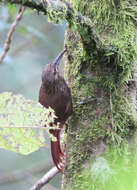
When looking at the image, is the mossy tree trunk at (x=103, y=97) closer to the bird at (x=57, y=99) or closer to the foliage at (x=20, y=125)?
the bird at (x=57, y=99)

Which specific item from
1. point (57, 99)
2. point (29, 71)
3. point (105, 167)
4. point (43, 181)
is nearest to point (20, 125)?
point (105, 167)

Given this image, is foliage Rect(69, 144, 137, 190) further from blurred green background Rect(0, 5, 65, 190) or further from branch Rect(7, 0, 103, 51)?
blurred green background Rect(0, 5, 65, 190)

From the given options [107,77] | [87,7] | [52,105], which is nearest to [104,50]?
[107,77]

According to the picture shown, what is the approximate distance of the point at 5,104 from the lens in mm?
1459

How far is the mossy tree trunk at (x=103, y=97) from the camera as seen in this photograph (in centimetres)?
179

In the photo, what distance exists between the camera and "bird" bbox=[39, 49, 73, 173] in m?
1.98

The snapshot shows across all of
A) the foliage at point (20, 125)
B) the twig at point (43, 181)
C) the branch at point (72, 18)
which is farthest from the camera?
the twig at point (43, 181)

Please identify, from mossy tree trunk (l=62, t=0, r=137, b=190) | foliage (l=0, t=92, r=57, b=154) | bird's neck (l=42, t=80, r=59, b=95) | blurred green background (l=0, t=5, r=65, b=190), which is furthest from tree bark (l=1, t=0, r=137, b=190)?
blurred green background (l=0, t=5, r=65, b=190)

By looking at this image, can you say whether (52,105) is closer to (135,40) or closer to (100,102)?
(100,102)

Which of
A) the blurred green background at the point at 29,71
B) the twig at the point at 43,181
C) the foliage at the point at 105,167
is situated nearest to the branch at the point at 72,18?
the foliage at the point at 105,167

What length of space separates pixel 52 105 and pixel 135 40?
55cm

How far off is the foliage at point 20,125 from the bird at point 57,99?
0.50 m

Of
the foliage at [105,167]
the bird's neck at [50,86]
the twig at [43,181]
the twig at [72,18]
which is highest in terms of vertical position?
the twig at [72,18]

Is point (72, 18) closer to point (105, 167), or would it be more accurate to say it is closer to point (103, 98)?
point (103, 98)
